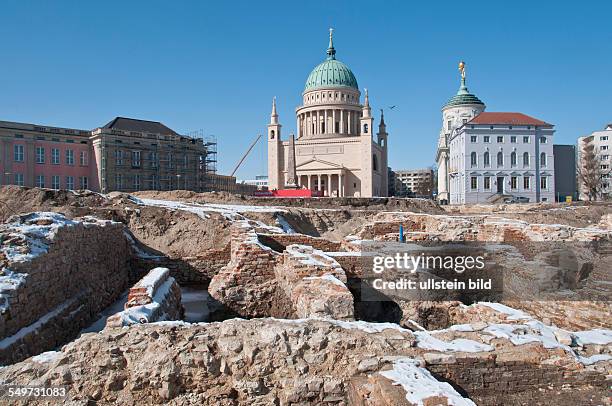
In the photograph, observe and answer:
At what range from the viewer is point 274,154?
71938 mm

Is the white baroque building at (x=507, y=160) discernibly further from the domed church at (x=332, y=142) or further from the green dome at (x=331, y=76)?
the green dome at (x=331, y=76)

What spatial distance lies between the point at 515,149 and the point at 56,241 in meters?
55.1

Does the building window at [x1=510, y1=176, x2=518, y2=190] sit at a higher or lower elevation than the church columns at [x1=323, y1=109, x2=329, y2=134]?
lower

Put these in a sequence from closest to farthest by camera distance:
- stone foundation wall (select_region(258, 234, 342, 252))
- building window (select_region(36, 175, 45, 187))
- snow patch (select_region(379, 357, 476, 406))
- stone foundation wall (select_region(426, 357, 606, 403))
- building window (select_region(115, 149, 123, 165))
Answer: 1. snow patch (select_region(379, 357, 476, 406))
2. stone foundation wall (select_region(426, 357, 606, 403))
3. stone foundation wall (select_region(258, 234, 342, 252))
4. building window (select_region(36, 175, 45, 187))
5. building window (select_region(115, 149, 123, 165))

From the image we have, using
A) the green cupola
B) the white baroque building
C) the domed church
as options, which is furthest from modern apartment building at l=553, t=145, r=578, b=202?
the green cupola

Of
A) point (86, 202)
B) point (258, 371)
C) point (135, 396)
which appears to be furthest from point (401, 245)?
point (86, 202)

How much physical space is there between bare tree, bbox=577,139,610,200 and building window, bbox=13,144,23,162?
213 ft

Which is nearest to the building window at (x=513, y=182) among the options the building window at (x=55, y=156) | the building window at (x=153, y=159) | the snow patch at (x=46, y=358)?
the building window at (x=153, y=159)

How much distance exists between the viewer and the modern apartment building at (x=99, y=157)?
3919 centimetres

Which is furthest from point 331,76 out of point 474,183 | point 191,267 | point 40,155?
point 191,267

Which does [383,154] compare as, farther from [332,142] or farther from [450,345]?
[450,345]

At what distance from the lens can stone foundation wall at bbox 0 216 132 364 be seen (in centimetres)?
530

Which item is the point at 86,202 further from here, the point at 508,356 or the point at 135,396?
the point at 508,356

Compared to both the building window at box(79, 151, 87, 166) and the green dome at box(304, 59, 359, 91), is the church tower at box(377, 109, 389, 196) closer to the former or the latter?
the green dome at box(304, 59, 359, 91)
